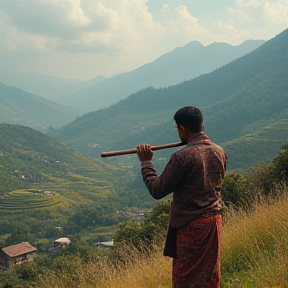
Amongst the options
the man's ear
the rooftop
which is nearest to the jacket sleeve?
the man's ear

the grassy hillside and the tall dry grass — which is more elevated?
the tall dry grass

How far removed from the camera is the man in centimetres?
253

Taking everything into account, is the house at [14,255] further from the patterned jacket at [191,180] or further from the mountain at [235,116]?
the patterned jacket at [191,180]

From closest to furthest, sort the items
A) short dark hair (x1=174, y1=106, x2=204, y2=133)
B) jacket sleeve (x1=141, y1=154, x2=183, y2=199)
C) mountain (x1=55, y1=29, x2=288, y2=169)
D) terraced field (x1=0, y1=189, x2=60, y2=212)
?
jacket sleeve (x1=141, y1=154, x2=183, y2=199)
short dark hair (x1=174, y1=106, x2=204, y2=133)
terraced field (x1=0, y1=189, x2=60, y2=212)
mountain (x1=55, y1=29, x2=288, y2=169)

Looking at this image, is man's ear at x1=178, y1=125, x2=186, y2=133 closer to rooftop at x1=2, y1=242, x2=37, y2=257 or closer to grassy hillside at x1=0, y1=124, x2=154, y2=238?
rooftop at x1=2, y1=242, x2=37, y2=257

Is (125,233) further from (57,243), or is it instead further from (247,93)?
(247,93)

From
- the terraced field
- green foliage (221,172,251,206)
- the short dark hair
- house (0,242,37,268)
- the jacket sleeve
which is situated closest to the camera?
the jacket sleeve

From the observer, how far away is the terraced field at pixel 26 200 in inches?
2734

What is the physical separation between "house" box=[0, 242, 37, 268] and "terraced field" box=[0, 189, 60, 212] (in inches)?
848

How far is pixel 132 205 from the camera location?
81000mm

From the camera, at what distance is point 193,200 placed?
8.45 ft

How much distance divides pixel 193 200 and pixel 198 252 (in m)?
0.41

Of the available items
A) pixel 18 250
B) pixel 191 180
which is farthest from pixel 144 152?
pixel 18 250

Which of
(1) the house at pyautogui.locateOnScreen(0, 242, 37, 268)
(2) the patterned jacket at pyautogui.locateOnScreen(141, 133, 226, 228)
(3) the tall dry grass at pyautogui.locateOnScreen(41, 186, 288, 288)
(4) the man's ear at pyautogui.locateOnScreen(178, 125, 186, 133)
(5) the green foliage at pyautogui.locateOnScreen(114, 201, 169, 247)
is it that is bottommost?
(1) the house at pyautogui.locateOnScreen(0, 242, 37, 268)
